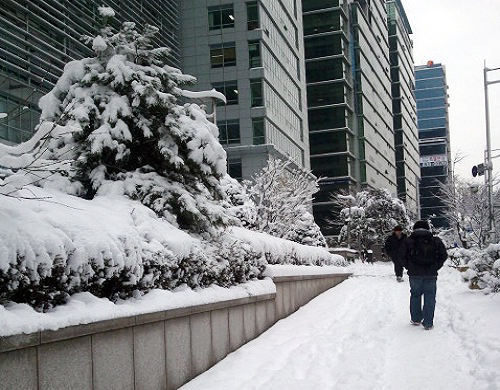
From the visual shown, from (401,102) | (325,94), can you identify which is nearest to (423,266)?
(325,94)

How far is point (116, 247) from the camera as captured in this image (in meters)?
4.60

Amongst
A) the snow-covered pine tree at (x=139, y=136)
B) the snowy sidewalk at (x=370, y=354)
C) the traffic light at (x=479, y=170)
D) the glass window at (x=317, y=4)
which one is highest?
the glass window at (x=317, y=4)

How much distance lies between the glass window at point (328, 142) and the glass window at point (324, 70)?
7.49 metres

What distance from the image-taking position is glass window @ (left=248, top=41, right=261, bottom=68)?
4516 cm

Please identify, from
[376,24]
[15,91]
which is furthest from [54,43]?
[376,24]

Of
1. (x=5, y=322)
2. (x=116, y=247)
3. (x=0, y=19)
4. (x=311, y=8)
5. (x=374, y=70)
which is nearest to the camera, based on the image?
(x=5, y=322)

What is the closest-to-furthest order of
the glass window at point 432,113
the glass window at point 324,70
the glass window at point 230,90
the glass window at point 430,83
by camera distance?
1. the glass window at point 230,90
2. the glass window at point 324,70
3. the glass window at point 432,113
4. the glass window at point 430,83

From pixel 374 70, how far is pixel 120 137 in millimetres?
90127

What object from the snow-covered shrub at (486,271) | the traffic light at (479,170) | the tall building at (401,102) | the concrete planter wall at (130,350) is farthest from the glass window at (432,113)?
the concrete planter wall at (130,350)

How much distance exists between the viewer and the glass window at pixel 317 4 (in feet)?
248

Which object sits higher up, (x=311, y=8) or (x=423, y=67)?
(x=423, y=67)

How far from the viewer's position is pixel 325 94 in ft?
252

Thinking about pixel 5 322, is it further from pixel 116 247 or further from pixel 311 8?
pixel 311 8

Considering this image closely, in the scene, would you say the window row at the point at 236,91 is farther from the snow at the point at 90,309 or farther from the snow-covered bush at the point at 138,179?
the snow at the point at 90,309
